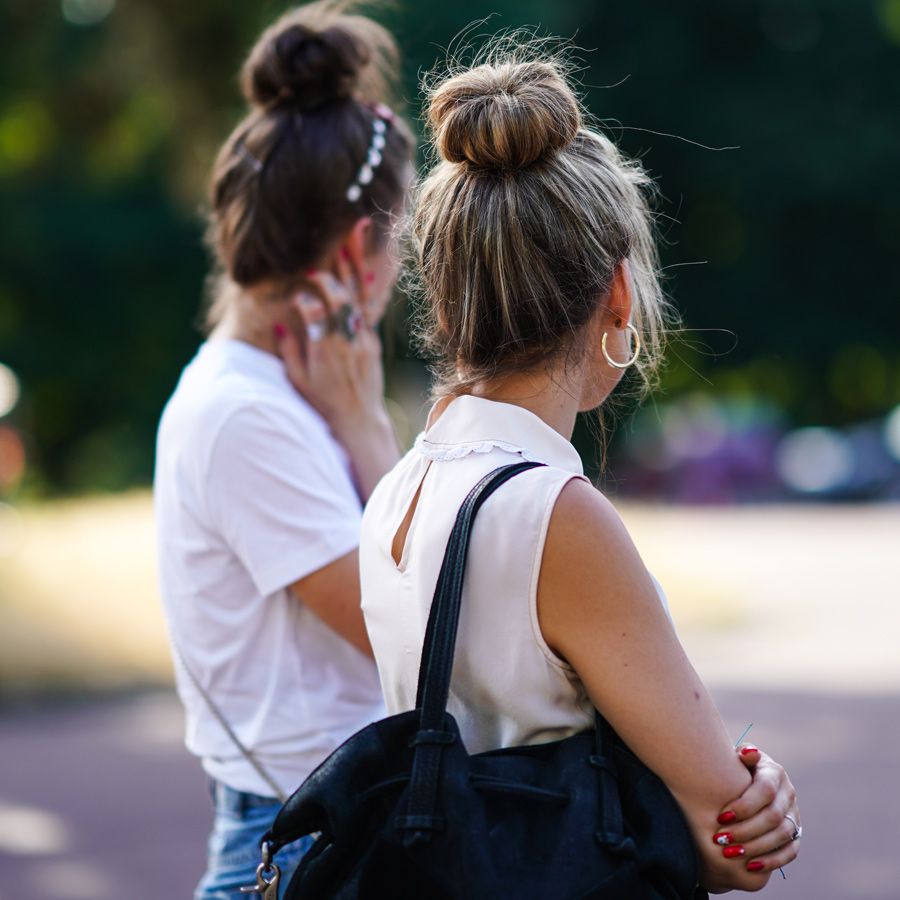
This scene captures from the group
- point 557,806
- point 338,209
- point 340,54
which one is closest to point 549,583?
point 557,806

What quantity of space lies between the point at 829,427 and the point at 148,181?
54.2ft

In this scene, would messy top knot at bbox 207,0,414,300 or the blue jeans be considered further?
messy top knot at bbox 207,0,414,300

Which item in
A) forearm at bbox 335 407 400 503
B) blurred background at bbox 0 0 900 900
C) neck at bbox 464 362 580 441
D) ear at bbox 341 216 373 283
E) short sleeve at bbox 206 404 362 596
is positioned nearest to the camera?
neck at bbox 464 362 580 441

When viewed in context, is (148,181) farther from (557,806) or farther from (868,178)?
(557,806)

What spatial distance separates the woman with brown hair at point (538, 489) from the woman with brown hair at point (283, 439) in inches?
13.5

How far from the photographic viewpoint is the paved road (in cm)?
504

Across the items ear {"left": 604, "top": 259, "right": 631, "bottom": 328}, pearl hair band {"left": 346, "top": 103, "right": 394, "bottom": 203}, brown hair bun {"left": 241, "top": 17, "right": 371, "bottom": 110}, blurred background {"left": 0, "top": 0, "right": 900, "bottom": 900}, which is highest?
brown hair bun {"left": 241, "top": 17, "right": 371, "bottom": 110}

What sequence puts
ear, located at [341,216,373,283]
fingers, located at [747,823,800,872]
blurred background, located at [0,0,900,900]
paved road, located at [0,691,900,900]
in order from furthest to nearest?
blurred background, located at [0,0,900,900] < paved road, located at [0,691,900,900] < ear, located at [341,216,373,283] < fingers, located at [747,823,800,872]

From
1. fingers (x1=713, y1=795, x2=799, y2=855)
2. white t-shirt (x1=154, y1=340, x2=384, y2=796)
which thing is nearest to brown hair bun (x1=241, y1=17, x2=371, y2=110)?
white t-shirt (x1=154, y1=340, x2=384, y2=796)

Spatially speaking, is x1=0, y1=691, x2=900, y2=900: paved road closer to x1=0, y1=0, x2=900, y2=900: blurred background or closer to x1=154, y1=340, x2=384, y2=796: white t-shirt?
x1=0, y1=0, x2=900, y2=900: blurred background

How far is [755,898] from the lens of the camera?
5055 millimetres

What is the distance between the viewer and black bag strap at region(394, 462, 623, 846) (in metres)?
1.41

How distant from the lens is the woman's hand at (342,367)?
7.34 ft

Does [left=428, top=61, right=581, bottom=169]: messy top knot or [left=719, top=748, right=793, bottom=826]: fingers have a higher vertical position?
[left=428, top=61, right=581, bottom=169]: messy top knot
